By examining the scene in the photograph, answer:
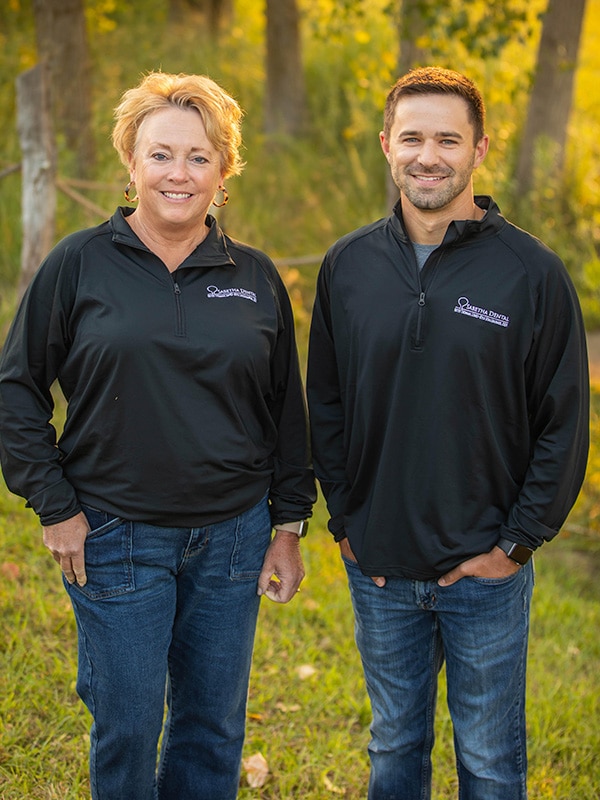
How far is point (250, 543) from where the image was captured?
2.61 meters

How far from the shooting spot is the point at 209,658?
8.55 ft

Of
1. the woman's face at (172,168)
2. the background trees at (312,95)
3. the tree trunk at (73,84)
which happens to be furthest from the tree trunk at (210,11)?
the woman's face at (172,168)

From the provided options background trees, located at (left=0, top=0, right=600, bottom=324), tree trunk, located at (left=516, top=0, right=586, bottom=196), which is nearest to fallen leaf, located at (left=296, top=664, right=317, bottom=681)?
background trees, located at (left=0, top=0, right=600, bottom=324)

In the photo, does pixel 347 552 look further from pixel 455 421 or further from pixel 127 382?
pixel 127 382

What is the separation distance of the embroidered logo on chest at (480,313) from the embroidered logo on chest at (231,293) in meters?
0.58

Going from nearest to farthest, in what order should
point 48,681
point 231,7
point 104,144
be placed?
point 48,681, point 104,144, point 231,7

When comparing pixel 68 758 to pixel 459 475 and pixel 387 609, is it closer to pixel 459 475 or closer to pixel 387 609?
pixel 387 609

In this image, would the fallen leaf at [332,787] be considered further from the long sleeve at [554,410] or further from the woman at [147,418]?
the long sleeve at [554,410]

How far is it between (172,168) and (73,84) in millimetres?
6298

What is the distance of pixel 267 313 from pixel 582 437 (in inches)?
37.9

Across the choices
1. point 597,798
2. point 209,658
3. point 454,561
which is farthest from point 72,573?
point 597,798

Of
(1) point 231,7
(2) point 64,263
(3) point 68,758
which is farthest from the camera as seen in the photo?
(1) point 231,7

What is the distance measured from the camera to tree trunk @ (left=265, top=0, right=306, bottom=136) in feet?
39.1

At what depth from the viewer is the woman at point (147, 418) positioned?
7.78 ft
